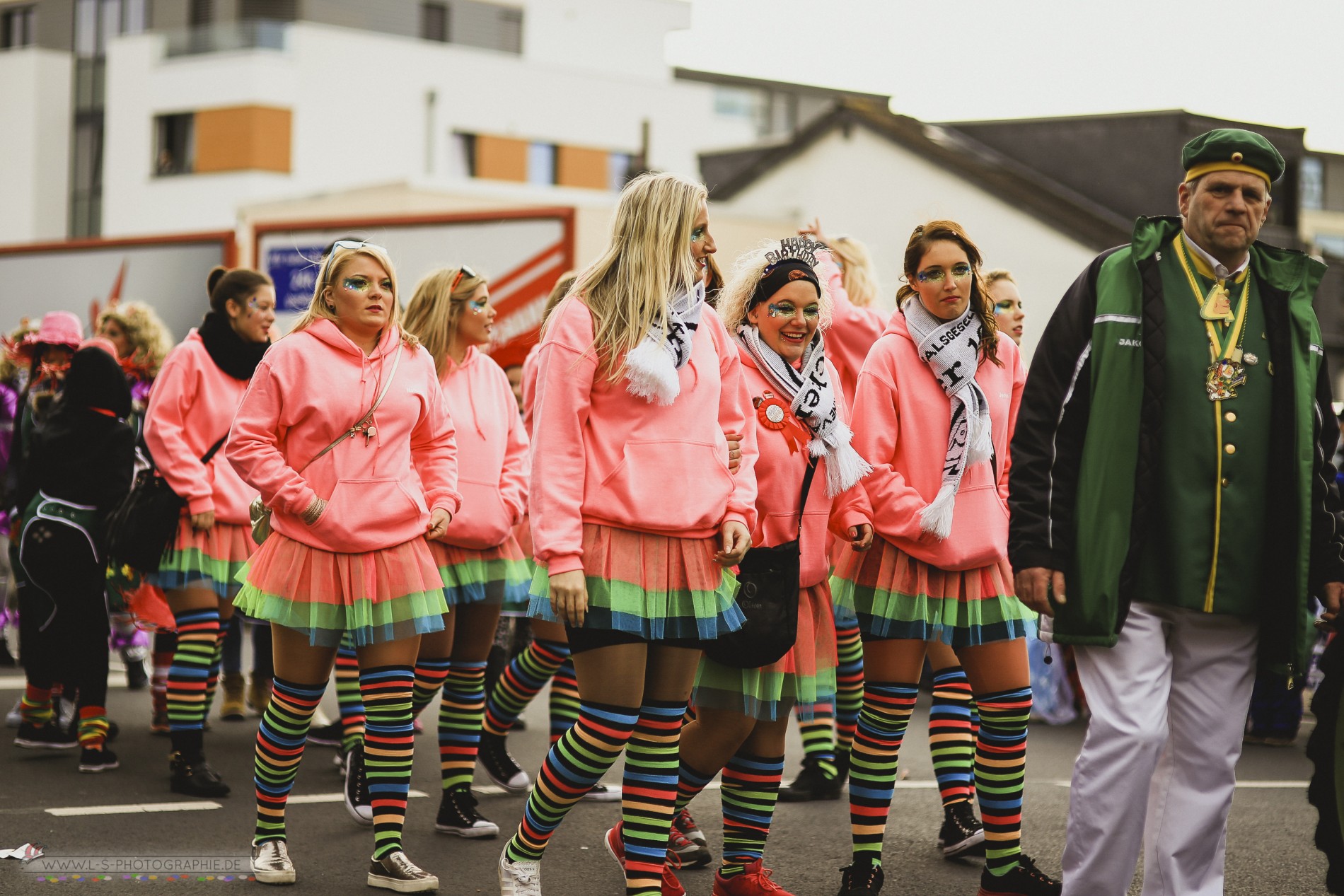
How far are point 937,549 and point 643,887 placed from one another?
5.00ft

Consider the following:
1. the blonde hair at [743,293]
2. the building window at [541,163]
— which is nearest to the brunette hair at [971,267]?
the blonde hair at [743,293]

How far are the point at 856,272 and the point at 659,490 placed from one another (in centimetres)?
304

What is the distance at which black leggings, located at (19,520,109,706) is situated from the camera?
24.1ft

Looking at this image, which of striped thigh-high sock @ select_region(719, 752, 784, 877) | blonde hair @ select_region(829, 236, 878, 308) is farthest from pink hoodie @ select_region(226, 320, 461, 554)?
blonde hair @ select_region(829, 236, 878, 308)

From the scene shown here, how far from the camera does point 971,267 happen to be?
17.9 ft

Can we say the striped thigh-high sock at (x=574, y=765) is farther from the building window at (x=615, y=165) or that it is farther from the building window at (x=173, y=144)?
the building window at (x=615, y=165)

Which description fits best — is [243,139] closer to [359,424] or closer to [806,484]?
[359,424]

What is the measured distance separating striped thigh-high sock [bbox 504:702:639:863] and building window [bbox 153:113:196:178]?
1512 inches

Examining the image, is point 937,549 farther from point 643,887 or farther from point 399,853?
point 399,853

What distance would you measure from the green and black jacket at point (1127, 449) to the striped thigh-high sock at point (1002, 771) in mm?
1118

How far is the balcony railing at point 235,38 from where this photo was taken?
39312 millimetres

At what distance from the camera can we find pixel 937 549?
5.24 metres

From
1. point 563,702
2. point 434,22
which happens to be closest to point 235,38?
point 434,22

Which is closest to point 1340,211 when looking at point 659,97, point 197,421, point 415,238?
point 659,97
